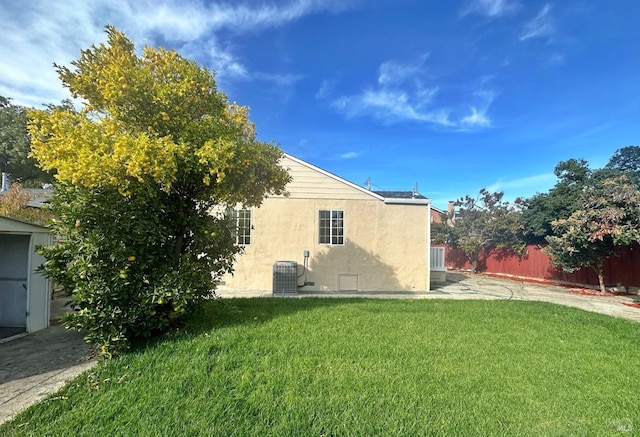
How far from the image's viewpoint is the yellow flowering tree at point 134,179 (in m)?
3.96

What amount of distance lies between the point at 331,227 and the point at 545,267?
12081 millimetres

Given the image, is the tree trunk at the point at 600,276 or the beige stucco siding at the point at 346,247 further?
the tree trunk at the point at 600,276

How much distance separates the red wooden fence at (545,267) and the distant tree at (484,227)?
584 mm

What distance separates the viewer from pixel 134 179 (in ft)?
13.7

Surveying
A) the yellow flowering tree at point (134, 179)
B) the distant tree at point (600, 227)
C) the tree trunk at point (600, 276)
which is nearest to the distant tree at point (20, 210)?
the yellow flowering tree at point (134, 179)

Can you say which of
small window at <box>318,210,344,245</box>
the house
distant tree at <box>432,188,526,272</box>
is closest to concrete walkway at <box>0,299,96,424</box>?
the house

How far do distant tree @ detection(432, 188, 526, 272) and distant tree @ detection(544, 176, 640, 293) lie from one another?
18.3 ft

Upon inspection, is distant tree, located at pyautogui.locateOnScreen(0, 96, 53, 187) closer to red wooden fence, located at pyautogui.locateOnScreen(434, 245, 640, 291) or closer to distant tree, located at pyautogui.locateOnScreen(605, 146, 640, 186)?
red wooden fence, located at pyautogui.locateOnScreen(434, 245, 640, 291)

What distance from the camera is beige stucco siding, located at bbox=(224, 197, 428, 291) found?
10.2 m

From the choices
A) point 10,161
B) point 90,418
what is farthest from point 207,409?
point 10,161

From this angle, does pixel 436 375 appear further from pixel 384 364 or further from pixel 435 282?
pixel 435 282

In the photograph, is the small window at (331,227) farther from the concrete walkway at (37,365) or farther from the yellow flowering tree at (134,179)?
the concrete walkway at (37,365)

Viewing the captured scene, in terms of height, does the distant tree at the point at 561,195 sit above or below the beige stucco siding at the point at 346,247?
A: above

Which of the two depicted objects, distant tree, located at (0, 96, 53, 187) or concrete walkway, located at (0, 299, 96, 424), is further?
distant tree, located at (0, 96, 53, 187)
